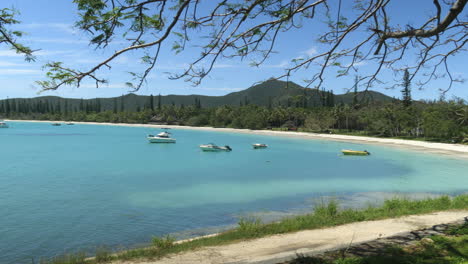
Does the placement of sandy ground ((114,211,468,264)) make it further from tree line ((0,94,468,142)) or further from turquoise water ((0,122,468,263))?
turquoise water ((0,122,468,263))

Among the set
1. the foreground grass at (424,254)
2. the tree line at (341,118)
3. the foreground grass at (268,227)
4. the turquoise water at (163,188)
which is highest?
the tree line at (341,118)

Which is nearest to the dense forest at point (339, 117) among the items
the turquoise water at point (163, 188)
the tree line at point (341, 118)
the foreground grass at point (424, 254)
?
the tree line at point (341, 118)

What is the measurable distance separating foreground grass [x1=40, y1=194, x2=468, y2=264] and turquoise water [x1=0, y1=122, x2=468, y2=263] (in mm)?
3263

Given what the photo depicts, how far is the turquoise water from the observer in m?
14.3

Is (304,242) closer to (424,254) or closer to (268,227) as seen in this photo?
(268,227)

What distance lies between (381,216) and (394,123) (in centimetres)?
6067

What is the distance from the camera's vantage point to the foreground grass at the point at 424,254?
21.7ft

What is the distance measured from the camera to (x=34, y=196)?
21734mm

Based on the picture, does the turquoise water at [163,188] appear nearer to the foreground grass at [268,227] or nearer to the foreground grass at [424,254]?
the foreground grass at [268,227]

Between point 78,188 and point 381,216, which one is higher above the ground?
point 381,216

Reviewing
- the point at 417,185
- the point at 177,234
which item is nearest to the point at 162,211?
the point at 177,234

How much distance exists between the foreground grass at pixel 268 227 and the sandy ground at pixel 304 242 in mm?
411

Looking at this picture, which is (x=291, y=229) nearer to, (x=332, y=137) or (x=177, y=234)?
(x=177, y=234)

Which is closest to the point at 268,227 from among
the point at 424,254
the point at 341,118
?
the point at 424,254
